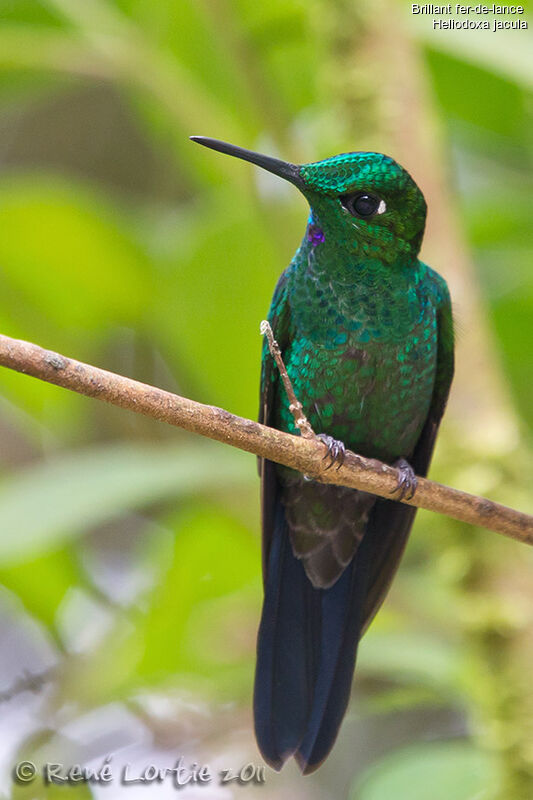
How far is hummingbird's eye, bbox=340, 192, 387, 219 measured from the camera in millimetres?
2686

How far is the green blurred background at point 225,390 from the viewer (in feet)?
9.90

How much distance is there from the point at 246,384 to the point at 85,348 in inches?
25.8

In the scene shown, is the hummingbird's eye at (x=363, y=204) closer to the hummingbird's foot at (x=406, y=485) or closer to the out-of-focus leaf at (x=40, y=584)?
the hummingbird's foot at (x=406, y=485)

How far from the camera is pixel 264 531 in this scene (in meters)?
2.85

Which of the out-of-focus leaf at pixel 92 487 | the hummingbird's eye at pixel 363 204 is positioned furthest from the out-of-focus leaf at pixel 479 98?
the out-of-focus leaf at pixel 92 487

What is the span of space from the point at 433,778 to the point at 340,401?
3.32 ft

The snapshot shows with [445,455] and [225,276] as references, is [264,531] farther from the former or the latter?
[225,276]

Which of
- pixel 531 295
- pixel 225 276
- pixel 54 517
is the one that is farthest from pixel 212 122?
pixel 54 517

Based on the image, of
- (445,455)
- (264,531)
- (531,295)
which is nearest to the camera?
(264,531)

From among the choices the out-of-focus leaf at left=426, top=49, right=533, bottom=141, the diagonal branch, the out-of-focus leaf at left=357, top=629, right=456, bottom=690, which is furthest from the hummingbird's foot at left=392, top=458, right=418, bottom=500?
the out-of-focus leaf at left=426, top=49, right=533, bottom=141

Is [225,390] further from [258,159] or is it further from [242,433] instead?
[242,433]

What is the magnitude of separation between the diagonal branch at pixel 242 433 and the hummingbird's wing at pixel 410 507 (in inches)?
19.7

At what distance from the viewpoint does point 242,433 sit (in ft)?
6.52

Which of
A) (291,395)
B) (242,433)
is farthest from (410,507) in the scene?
(242,433)
